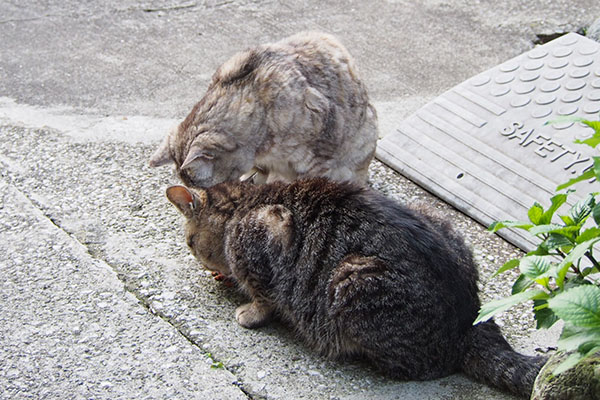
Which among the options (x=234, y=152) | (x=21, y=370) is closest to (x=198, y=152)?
(x=234, y=152)

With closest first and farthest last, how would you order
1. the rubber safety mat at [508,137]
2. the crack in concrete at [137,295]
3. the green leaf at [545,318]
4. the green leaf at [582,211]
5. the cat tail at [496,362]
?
the green leaf at [545,318] → the green leaf at [582,211] → the cat tail at [496,362] → the crack in concrete at [137,295] → the rubber safety mat at [508,137]

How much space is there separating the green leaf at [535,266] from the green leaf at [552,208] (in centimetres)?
25

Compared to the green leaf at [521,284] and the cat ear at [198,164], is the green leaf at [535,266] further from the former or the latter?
the cat ear at [198,164]

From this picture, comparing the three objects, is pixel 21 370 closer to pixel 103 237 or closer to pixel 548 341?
pixel 103 237

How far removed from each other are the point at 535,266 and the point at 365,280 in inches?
38.3

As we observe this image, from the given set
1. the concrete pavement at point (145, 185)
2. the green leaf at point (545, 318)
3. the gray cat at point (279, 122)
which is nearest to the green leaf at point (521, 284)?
the green leaf at point (545, 318)

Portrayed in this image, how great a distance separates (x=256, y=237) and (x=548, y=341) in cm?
156

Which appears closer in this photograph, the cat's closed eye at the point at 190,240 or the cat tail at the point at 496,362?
the cat tail at the point at 496,362

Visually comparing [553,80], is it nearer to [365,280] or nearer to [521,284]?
[365,280]

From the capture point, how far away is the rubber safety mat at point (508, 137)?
4.84 metres

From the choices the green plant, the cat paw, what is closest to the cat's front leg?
the cat paw

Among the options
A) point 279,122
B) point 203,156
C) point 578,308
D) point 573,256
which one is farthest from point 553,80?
point 578,308

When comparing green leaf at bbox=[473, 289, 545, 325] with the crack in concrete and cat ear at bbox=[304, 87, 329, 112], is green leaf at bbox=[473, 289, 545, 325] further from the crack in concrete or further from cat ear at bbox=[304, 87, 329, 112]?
cat ear at bbox=[304, 87, 329, 112]

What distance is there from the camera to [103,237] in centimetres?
442
